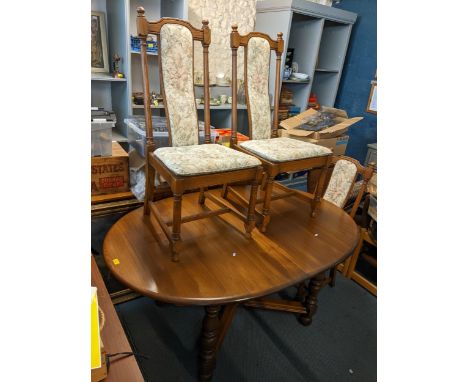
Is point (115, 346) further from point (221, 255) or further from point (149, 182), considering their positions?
point (149, 182)

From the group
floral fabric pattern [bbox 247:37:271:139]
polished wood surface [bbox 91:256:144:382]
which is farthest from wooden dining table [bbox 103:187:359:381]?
floral fabric pattern [bbox 247:37:271:139]

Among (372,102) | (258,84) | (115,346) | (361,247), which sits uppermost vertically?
(258,84)

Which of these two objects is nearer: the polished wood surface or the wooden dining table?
the polished wood surface

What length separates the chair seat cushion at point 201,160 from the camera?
4.31 ft

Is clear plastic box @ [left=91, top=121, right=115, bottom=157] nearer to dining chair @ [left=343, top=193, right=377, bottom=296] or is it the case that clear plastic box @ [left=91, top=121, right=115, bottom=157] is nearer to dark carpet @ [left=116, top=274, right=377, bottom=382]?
dark carpet @ [left=116, top=274, right=377, bottom=382]

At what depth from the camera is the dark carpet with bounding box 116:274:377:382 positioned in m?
1.49

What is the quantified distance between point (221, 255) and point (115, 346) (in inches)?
22.8

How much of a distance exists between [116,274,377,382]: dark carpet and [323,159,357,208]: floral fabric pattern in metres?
0.76

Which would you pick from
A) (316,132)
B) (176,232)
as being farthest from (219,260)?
(316,132)

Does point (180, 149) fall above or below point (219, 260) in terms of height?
above

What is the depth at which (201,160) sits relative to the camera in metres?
1.38

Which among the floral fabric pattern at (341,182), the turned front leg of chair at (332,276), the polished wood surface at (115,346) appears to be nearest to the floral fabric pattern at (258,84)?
the floral fabric pattern at (341,182)

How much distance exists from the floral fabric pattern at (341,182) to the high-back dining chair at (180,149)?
95 cm
